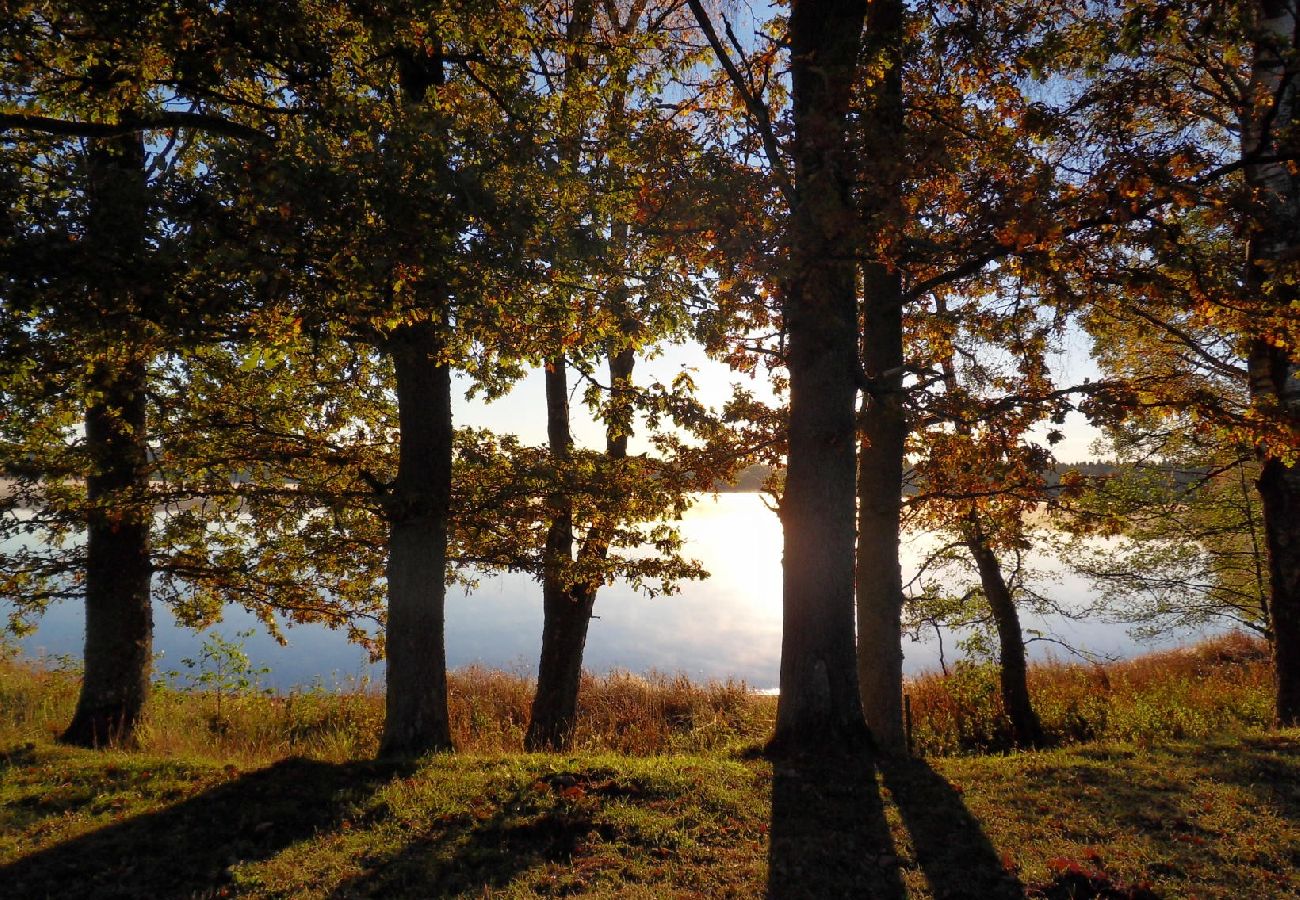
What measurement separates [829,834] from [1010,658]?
356 inches

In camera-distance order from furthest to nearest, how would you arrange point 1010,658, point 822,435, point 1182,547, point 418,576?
point 1182,547, point 1010,658, point 418,576, point 822,435

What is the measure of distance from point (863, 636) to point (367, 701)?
8677 mm

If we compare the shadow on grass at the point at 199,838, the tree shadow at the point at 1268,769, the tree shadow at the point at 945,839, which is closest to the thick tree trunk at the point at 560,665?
the shadow on grass at the point at 199,838

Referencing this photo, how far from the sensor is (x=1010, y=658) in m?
13.1

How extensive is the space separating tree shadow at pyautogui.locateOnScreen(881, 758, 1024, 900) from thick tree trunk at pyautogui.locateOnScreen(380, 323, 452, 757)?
4.60 metres

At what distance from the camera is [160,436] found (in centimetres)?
912

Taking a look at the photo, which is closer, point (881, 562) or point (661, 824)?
point (661, 824)

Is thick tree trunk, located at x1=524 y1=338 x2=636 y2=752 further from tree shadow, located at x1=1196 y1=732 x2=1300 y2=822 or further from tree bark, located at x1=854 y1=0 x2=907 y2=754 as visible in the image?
tree shadow, located at x1=1196 y1=732 x2=1300 y2=822

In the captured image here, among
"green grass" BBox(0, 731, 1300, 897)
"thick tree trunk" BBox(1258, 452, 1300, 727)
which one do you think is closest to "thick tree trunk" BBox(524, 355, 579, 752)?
"green grass" BBox(0, 731, 1300, 897)

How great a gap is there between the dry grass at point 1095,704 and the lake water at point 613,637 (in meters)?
2.02

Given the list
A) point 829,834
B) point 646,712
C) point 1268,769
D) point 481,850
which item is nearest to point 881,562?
point 1268,769

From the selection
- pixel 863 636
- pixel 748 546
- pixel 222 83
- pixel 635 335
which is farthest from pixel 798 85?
pixel 748 546

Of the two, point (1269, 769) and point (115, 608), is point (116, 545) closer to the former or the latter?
point (115, 608)

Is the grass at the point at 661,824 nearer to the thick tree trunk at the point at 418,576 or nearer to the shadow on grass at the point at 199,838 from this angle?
the shadow on grass at the point at 199,838
